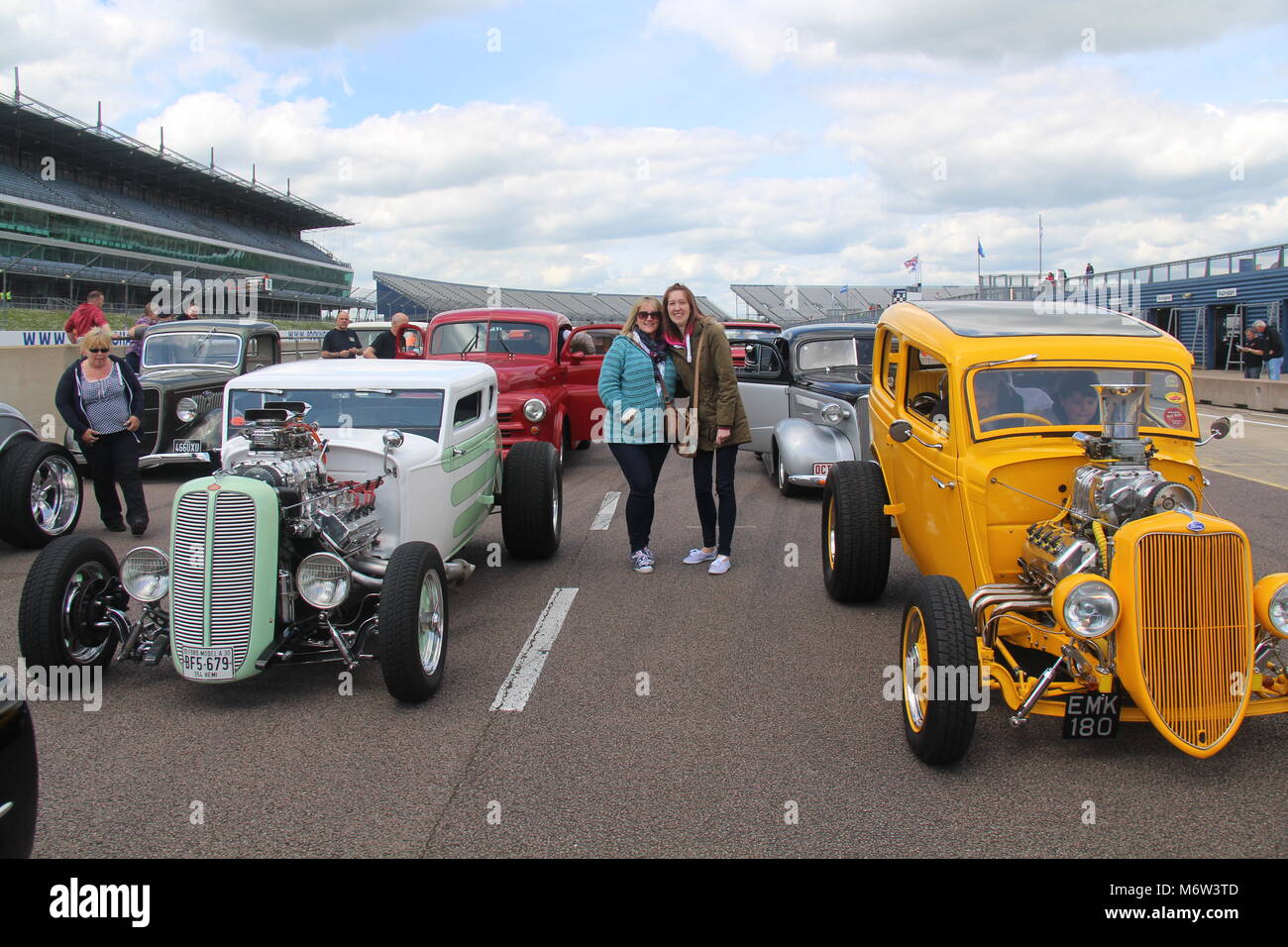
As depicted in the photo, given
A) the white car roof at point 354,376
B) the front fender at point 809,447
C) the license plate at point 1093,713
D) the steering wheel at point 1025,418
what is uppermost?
the white car roof at point 354,376

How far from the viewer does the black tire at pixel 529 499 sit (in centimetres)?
742

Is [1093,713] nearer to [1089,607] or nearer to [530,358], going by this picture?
[1089,607]

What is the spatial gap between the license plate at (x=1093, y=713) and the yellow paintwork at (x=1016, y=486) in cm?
3

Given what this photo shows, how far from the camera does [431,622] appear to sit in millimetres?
5086

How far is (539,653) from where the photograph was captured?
5.53 m

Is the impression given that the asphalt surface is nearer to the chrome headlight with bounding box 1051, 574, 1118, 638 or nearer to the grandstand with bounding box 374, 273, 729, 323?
the chrome headlight with bounding box 1051, 574, 1118, 638

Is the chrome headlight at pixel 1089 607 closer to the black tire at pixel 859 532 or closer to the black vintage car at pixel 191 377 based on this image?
the black tire at pixel 859 532

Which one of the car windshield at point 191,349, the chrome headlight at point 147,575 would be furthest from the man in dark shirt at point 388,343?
the chrome headlight at point 147,575

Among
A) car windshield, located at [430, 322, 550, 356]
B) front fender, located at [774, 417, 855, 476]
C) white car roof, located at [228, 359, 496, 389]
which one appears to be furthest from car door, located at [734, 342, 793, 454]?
white car roof, located at [228, 359, 496, 389]

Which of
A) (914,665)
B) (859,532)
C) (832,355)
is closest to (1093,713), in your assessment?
(914,665)

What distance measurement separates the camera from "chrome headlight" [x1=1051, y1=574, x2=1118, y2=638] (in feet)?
12.4

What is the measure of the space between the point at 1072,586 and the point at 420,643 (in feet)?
9.61

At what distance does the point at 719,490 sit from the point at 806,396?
372 cm
